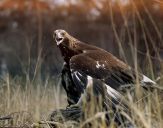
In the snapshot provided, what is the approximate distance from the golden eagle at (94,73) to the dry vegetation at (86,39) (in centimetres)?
14

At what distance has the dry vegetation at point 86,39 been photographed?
4121 mm

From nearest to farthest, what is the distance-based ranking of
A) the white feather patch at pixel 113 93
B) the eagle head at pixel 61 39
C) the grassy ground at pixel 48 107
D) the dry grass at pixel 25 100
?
the grassy ground at pixel 48 107
the white feather patch at pixel 113 93
the dry grass at pixel 25 100
the eagle head at pixel 61 39

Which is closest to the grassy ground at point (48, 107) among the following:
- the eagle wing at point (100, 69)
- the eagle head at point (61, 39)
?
the eagle wing at point (100, 69)

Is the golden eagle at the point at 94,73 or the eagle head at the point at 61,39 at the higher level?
the eagle head at the point at 61,39

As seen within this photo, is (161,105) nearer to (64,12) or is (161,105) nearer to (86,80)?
(86,80)

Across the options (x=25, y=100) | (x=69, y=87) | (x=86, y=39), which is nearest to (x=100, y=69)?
(x=69, y=87)

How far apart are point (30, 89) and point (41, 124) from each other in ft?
4.46

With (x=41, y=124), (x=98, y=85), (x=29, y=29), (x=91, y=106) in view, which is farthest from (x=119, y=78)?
(x=29, y=29)

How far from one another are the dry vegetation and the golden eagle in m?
Result: 0.14

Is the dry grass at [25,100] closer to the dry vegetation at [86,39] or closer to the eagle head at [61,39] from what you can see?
the dry vegetation at [86,39]

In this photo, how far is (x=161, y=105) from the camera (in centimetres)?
439

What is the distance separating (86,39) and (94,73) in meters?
10.6

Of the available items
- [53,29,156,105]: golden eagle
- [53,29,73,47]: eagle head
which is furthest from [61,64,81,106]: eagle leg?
[53,29,73,47]: eagle head

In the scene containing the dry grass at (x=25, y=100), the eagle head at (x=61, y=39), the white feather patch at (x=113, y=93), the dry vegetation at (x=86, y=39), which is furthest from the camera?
the eagle head at (x=61, y=39)
